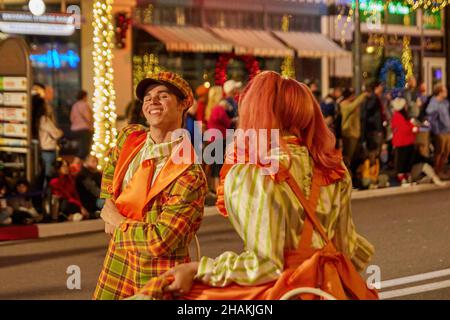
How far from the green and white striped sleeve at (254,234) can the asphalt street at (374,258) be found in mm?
5415

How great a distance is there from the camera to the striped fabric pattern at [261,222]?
4.41m

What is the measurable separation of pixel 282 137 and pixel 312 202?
29 centimetres

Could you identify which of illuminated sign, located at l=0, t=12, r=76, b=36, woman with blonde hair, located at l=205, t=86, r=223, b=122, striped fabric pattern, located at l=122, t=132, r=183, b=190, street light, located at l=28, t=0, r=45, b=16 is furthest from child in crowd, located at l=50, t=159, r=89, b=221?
striped fabric pattern, located at l=122, t=132, r=183, b=190

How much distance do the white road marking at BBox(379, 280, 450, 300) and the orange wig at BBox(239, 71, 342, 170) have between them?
17.0 feet

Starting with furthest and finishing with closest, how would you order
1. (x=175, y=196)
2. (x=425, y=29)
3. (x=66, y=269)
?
1. (x=425, y=29)
2. (x=66, y=269)
3. (x=175, y=196)

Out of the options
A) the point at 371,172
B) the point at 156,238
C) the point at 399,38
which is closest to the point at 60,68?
the point at 371,172

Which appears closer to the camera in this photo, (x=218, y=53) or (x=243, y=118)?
(x=243, y=118)

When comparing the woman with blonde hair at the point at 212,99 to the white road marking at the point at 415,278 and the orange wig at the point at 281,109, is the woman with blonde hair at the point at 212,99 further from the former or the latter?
the orange wig at the point at 281,109

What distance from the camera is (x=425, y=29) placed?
37500 mm

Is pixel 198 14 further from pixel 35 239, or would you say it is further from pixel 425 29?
pixel 35 239

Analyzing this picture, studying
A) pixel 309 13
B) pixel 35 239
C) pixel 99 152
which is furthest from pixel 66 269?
pixel 309 13

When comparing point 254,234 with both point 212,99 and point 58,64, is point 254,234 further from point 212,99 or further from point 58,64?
point 58,64

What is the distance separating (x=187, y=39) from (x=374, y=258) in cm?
1609

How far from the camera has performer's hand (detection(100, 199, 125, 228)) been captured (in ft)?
17.8
